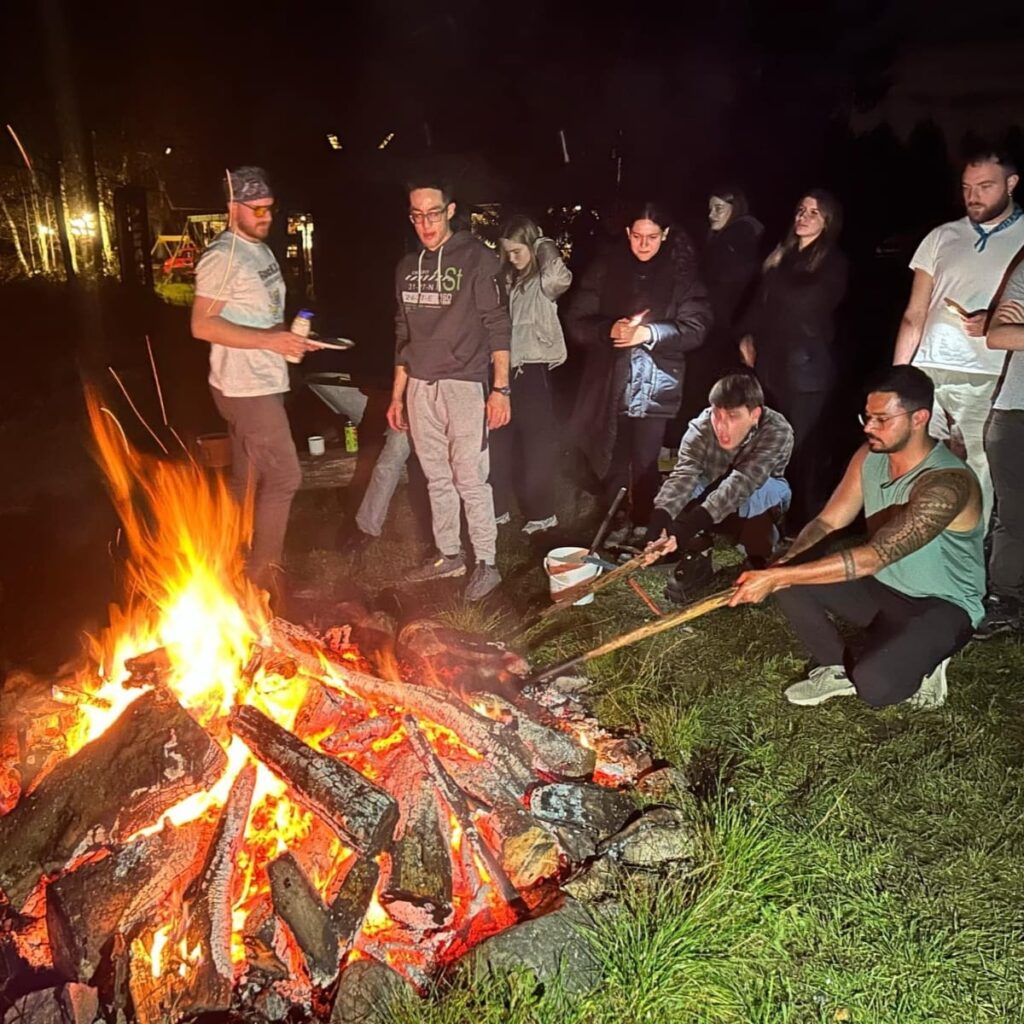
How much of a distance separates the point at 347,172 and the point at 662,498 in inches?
583

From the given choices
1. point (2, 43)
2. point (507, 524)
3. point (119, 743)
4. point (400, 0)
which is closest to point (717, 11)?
point (400, 0)

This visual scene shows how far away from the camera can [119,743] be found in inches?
128

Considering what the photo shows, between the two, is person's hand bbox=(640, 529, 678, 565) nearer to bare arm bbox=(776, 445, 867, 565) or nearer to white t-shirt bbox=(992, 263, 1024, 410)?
bare arm bbox=(776, 445, 867, 565)

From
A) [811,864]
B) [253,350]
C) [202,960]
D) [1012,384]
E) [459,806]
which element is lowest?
[811,864]

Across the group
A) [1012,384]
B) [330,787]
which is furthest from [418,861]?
[1012,384]

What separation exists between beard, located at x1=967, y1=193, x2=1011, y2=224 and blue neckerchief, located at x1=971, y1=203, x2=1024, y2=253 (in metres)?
0.04

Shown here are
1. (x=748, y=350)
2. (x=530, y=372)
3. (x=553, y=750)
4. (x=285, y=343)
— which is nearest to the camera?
(x=553, y=750)

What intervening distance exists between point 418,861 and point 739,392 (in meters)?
3.79

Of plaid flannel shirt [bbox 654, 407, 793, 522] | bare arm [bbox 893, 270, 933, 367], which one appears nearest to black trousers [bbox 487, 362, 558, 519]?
plaid flannel shirt [bbox 654, 407, 793, 522]

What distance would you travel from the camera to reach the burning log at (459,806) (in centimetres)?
325

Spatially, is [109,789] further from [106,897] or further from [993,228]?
[993,228]

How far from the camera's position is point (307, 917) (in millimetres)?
2939

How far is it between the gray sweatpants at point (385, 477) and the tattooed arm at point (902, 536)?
2.95 meters

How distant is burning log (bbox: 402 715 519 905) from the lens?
3.25 meters
